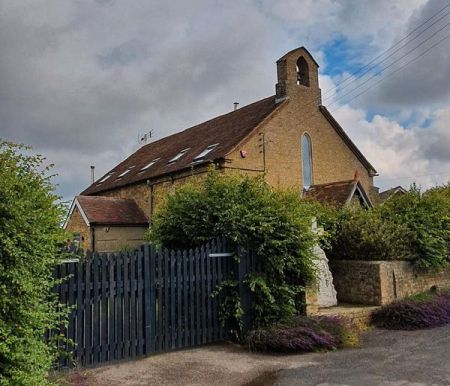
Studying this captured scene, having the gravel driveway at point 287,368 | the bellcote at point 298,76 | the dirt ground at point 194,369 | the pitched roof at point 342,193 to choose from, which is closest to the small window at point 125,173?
the bellcote at point 298,76

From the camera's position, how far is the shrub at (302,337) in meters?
7.60

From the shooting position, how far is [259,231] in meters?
8.34

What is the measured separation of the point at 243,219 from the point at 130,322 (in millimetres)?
2734

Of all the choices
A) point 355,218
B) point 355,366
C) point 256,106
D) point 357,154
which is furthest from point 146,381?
point 357,154

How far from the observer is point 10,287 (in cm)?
458

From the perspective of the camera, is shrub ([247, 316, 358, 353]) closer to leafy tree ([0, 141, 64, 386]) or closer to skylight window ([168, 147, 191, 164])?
leafy tree ([0, 141, 64, 386])

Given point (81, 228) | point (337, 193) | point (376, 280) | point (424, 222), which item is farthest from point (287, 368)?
point (81, 228)

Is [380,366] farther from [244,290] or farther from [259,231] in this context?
[259,231]

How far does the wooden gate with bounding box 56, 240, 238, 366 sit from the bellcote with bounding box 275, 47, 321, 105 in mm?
15309

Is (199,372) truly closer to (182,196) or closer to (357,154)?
(182,196)

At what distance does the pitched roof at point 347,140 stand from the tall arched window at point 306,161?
6.19ft

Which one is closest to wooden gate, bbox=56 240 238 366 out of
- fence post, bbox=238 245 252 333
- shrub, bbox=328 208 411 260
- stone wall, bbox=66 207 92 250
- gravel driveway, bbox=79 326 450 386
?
fence post, bbox=238 245 252 333

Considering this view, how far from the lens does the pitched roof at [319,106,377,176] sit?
23.7 metres

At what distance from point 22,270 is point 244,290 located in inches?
178
